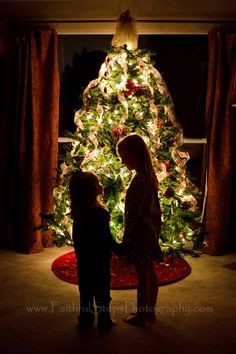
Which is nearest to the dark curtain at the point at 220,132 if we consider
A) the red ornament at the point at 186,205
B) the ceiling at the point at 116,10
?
the ceiling at the point at 116,10

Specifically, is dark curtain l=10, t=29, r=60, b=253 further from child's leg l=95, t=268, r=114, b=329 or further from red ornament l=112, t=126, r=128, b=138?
child's leg l=95, t=268, r=114, b=329

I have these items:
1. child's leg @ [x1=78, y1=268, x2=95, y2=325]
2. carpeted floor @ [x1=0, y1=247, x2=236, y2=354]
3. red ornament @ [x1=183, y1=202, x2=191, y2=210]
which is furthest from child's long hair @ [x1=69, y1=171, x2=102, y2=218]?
red ornament @ [x1=183, y1=202, x2=191, y2=210]

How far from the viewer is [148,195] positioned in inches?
99.3

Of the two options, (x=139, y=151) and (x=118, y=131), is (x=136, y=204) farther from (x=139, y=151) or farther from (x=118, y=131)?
(x=118, y=131)

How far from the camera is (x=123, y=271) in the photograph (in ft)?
11.7

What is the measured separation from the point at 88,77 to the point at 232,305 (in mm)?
2745

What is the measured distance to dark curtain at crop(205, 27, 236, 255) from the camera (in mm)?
4039

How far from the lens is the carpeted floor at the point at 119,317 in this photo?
2369mm

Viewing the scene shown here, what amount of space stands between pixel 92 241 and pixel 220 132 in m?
2.11

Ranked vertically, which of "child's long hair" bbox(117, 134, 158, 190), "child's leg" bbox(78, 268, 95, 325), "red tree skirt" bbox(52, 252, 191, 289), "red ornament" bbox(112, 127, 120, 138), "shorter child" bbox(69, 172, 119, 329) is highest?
"red ornament" bbox(112, 127, 120, 138)

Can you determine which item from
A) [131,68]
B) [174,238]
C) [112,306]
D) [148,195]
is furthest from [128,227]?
[131,68]

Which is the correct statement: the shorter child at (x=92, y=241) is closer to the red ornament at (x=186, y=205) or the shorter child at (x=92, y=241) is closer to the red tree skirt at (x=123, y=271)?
the red tree skirt at (x=123, y=271)

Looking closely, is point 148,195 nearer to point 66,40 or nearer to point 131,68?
point 131,68

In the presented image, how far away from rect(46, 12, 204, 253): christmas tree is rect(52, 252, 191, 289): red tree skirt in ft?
0.77
